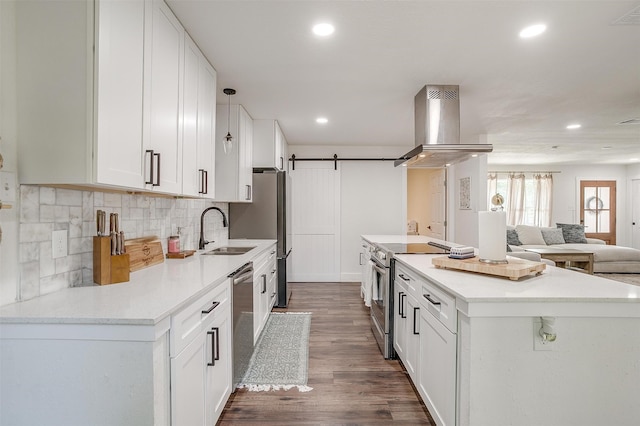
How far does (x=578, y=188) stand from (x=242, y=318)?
31.6ft

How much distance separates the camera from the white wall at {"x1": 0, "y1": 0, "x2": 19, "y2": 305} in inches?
49.6

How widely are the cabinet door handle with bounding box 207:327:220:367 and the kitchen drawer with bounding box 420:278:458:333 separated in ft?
3.90

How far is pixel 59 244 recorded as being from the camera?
4.91 feet

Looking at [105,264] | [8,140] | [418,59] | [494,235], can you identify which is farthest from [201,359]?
[418,59]

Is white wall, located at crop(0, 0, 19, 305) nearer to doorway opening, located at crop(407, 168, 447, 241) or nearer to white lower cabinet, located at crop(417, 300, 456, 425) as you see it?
white lower cabinet, located at crop(417, 300, 456, 425)

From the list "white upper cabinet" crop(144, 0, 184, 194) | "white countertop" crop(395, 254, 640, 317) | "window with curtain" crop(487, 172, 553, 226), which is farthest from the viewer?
"window with curtain" crop(487, 172, 553, 226)

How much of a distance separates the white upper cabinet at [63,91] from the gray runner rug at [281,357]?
181 centimetres

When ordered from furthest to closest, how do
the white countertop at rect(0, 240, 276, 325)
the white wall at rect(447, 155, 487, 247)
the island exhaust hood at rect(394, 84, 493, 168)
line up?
the white wall at rect(447, 155, 487, 247) < the island exhaust hood at rect(394, 84, 493, 168) < the white countertop at rect(0, 240, 276, 325)

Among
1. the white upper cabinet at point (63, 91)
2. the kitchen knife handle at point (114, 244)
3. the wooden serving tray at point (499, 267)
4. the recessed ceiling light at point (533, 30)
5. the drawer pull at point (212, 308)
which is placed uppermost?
the recessed ceiling light at point (533, 30)

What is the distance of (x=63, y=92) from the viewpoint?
4.28 feet

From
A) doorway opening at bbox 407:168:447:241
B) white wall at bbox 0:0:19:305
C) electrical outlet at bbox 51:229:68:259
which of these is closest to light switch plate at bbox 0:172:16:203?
white wall at bbox 0:0:19:305

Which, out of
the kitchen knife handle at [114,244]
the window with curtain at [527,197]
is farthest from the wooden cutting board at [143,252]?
the window with curtain at [527,197]

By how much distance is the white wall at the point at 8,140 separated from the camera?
4.13 feet

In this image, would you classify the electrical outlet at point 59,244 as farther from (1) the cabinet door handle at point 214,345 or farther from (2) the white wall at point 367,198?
(2) the white wall at point 367,198
